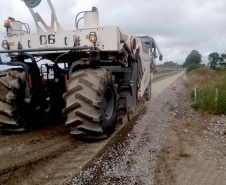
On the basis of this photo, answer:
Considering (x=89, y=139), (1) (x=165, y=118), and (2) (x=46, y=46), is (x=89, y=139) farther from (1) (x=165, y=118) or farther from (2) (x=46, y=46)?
(1) (x=165, y=118)

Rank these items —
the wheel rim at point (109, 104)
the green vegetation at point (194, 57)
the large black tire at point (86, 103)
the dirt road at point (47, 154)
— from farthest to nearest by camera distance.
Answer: the green vegetation at point (194, 57) < the wheel rim at point (109, 104) < the large black tire at point (86, 103) < the dirt road at point (47, 154)

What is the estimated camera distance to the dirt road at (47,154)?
3.37 meters

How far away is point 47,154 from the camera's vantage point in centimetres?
418

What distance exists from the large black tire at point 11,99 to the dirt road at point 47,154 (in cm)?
30

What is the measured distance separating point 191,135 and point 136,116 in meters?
2.43

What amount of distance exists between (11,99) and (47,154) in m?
1.53

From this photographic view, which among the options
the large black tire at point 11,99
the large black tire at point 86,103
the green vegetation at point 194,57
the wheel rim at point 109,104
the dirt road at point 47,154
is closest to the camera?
the dirt road at point 47,154

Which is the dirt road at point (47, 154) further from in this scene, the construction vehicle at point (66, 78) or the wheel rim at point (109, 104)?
the wheel rim at point (109, 104)

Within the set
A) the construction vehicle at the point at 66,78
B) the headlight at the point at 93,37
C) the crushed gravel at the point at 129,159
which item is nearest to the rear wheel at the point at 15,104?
the construction vehicle at the point at 66,78

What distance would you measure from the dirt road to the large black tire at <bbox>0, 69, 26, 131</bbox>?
30 centimetres

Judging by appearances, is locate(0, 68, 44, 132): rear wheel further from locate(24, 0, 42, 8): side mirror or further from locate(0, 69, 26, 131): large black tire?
locate(24, 0, 42, 8): side mirror

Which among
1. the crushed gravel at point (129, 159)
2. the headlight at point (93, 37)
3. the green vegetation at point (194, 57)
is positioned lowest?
the crushed gravel at point (129, 159)

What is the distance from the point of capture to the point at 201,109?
8453 millimetres

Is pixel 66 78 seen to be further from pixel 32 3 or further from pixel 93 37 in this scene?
pixel 32 3
